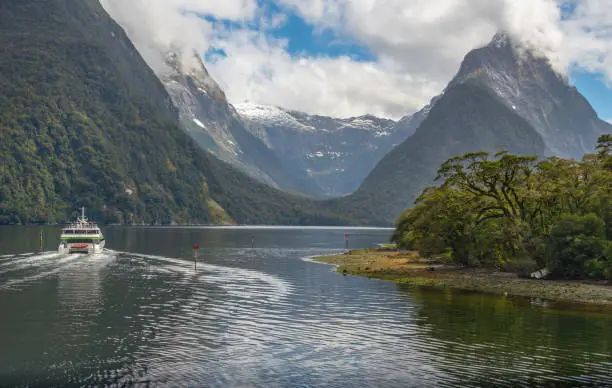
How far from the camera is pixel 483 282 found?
281 feet

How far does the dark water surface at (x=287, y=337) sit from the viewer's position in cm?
3731

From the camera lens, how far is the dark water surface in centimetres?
3731

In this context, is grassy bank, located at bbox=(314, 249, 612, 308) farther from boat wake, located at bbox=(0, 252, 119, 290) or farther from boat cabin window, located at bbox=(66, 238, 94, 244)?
boat cabin window, located at bbox=(66, 238, 94, 244)

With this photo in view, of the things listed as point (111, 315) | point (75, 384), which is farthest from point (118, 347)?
point (111, 315)

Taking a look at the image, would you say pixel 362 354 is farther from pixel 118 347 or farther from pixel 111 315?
pixel 111 315

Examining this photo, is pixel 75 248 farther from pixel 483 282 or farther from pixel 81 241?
pixel 483 282

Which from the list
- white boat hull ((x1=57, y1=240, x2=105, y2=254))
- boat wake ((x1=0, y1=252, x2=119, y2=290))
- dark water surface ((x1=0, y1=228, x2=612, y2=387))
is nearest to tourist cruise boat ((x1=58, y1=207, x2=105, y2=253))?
white boat hull ((x1=57, y1=240, x2=105, y2=254))

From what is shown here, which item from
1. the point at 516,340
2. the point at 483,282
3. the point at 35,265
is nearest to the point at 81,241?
the point at 35,265

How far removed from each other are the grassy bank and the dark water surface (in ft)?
17.6

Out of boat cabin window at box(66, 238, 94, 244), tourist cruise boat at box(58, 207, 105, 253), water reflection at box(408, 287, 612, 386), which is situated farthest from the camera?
boat cabin window at box(66, 238, 94, 244)

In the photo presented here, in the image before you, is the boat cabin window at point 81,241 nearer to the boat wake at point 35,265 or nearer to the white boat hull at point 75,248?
the white boat hull at point 75,248

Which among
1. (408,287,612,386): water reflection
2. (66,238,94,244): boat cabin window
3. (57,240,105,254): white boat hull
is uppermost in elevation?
(66,238,94,244): boat cabin window

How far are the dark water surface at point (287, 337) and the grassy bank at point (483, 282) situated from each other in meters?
5.37

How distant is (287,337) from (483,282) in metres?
45.5
